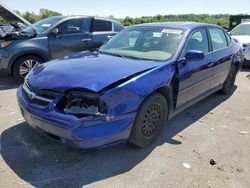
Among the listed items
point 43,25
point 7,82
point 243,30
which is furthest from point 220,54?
point 243,30

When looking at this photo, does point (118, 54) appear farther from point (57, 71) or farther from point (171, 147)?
point (171, 147)

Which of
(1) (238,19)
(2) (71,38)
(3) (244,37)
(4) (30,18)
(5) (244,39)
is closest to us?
(2) (71,38)

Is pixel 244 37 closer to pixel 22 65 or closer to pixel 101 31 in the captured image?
pixel 101 31

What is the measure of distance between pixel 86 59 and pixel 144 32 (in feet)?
3.93

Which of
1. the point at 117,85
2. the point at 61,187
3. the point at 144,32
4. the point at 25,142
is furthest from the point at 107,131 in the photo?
the point at 144,32

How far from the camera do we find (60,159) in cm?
332

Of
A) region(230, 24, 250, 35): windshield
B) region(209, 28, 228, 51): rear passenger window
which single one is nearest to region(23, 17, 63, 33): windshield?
region(209, 28, 228, 51): rear passenger window

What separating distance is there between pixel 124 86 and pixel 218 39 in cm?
316

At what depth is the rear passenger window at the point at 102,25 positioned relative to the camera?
7696 mm

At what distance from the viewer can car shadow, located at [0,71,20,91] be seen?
21.3ft

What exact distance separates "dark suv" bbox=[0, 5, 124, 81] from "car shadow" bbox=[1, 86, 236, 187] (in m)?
2.94

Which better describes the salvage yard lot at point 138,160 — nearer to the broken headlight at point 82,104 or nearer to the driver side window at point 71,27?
the broken headlight at point 82,104

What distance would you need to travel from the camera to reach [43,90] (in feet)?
10.6

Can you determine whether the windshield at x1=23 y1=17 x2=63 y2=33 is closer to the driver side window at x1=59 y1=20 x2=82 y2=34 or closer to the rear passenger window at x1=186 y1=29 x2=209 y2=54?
the driver side window at x1=59 y1=20 x2=82 y2=34
